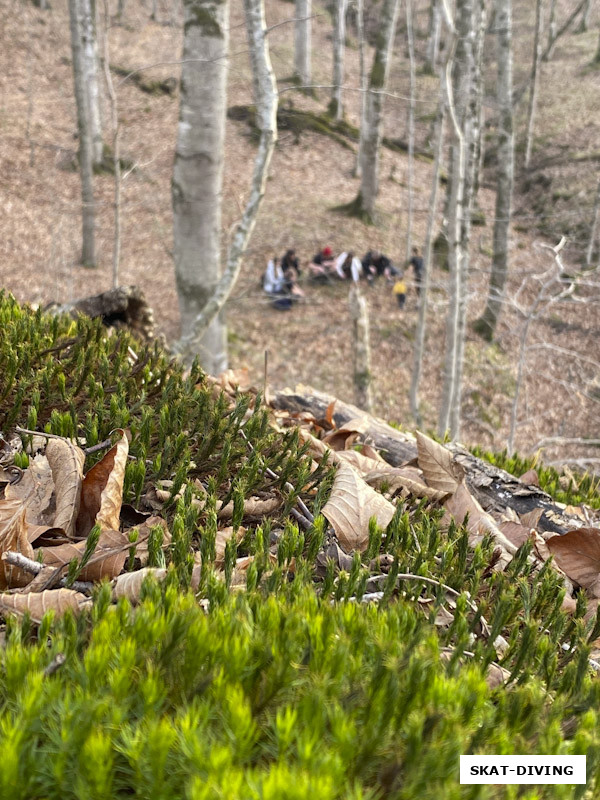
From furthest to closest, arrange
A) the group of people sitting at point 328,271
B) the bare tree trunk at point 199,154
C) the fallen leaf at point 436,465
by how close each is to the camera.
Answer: the group of people sitting at point 328,271 < the bare tree trunk at point 199,154 < the fallen leaf at point 436,465

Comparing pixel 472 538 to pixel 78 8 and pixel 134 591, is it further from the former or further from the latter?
pixel 78 8

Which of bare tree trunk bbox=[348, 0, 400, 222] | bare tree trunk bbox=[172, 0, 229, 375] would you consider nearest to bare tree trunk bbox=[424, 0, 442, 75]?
bare tree trunk bbox=[348, 0, 400, 222]

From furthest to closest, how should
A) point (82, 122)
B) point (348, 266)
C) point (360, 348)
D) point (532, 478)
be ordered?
point (348, 266), point (82, 122), point (360, 348), point (532, 478)

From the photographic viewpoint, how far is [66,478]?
7.04 ft

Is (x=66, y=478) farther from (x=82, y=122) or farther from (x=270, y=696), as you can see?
(x=82, y=122)

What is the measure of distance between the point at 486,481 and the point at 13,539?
7.70 feet

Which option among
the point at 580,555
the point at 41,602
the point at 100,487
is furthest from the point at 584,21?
the point at 41,602

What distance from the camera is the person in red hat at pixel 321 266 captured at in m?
18.1

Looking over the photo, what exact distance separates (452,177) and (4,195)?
52.6 feet

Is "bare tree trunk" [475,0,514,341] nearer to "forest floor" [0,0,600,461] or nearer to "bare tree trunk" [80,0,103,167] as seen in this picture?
"forest floor" [0,0,600,461]

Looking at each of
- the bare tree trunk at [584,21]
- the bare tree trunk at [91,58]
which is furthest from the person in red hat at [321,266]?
the bare tree trunk at [584,21]

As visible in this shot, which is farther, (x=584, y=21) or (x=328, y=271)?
(x=584, y=21)

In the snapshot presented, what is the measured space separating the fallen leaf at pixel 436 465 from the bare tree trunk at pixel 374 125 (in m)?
18.9

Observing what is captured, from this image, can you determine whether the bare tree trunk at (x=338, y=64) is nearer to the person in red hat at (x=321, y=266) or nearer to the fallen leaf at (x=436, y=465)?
the person in red hat at (x=321, y=266)
